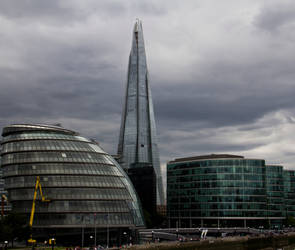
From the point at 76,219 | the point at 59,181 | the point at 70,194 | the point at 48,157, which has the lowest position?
the point at 76,219

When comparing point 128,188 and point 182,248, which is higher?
point 128,188

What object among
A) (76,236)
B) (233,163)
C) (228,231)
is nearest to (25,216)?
(76,236)

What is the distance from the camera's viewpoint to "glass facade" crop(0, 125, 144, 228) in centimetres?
11162

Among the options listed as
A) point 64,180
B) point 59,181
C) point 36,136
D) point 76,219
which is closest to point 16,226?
point 76,219

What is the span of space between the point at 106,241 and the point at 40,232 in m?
18.1

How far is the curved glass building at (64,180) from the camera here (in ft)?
366

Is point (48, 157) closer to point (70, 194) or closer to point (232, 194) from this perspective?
point (70, 194)

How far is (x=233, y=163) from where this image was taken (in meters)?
188

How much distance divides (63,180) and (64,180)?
25 cm

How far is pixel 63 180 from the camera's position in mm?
113438

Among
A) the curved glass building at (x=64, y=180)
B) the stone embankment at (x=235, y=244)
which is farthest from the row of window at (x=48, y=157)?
the stone embankment at (x=235, y=244)

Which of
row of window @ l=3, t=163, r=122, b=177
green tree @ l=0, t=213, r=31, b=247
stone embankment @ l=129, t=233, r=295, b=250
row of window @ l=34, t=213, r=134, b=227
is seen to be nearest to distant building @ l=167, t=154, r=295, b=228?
stone embankment @ l=129, t=233, r=295, b=250

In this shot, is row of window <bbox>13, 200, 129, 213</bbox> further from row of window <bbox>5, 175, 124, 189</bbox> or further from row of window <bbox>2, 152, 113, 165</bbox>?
row of window <bbox>2, 152, 113, 165</bbox>

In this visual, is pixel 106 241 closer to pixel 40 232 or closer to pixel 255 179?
pixel 40 232
